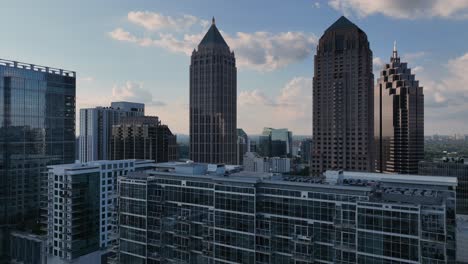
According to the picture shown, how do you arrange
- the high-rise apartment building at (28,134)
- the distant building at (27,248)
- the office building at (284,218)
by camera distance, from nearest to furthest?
the office building at (284,218), the distant building at (27,248), the high-rise apartment building at (28,134)

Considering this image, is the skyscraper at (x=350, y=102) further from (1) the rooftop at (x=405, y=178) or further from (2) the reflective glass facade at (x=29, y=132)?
(2) the reflective glass facade at (x=29, y=132)

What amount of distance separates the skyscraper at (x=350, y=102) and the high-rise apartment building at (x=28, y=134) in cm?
13251

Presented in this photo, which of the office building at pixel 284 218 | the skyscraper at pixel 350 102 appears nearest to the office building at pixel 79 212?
the office building at pixel 284 218

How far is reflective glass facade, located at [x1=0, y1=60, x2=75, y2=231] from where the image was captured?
122 m

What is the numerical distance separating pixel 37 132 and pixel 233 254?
10301cm

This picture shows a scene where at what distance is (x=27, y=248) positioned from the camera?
379 feet


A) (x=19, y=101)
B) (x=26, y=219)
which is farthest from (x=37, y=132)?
(x=26, y=219)

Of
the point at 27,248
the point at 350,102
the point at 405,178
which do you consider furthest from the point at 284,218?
the point at 350,102

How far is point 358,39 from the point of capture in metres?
190

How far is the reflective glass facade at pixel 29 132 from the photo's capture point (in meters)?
122

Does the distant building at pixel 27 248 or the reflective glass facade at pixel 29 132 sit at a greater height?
the reflective glass facade at pixel 29 132

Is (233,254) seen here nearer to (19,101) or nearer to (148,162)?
(148,162)

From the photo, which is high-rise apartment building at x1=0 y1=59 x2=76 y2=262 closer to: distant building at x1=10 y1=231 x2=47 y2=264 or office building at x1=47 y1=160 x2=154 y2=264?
distant building at x1=10 y1=231 x2=47 y2=264

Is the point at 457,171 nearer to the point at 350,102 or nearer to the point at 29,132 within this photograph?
the point at 350,102
